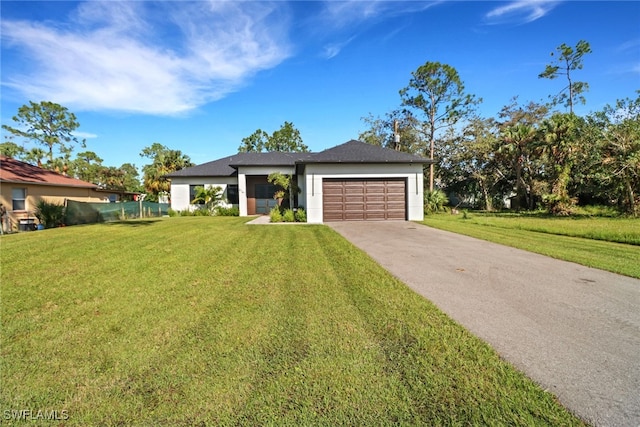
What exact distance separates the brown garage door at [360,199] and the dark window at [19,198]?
693 inches

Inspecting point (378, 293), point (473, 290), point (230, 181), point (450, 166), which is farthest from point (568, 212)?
point (230, 181)

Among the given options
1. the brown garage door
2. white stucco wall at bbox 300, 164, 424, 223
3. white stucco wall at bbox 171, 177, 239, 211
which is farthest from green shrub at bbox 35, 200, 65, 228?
the brown garage door

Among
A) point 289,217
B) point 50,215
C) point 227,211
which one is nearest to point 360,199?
point 289,217

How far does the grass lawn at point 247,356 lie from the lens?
197 cm

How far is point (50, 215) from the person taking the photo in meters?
14.1

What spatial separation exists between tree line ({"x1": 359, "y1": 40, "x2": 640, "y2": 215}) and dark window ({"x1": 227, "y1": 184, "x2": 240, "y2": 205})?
43.8 ft

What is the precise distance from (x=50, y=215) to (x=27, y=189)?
209 inches

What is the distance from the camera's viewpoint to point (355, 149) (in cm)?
1681

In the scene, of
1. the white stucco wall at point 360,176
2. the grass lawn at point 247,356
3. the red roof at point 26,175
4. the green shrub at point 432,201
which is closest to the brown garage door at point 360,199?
the white stucco wall at point 360,176

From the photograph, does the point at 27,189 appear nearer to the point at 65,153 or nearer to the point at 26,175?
the point at 26,175

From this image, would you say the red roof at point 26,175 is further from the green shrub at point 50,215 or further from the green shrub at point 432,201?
the green shrub at point 432,201

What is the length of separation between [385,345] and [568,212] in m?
22.4

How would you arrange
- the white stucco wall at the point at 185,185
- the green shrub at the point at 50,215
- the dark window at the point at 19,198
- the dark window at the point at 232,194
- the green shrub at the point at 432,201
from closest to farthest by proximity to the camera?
the green shrub at the point at 50,215 < the dark window at the point at 19,198 < the green shrub at the point at 432,201 < the white stucco wall at the point at 185,185 < the dark window at the point at 232,194

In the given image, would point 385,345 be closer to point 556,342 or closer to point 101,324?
point 556,342
